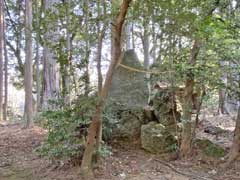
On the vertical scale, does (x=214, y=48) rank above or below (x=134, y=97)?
above

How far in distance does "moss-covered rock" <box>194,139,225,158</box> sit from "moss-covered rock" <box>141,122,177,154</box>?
43 centimetres

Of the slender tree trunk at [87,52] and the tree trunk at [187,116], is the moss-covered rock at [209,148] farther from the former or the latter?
the slender tree trunk at [87,52]

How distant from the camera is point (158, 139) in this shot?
5.68m

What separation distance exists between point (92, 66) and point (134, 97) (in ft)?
3.42

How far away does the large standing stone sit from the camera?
6.34m

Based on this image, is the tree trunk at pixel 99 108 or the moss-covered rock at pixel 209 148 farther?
the moss-covered rock at pixel 209 148

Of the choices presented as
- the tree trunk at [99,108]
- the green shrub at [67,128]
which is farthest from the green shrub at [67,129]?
the tree trunk at [99,108]

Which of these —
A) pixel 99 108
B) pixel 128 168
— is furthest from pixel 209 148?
pixel 99 108

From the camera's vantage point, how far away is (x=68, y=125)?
15.9 feet

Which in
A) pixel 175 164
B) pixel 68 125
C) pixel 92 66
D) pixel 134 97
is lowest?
pixel 175 164

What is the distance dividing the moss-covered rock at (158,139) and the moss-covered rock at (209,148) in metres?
0.43

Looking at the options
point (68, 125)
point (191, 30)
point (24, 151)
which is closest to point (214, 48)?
point (191, 30)

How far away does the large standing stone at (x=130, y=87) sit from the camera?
6.34 m

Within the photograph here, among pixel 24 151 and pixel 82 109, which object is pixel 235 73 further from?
pixel 24 151
